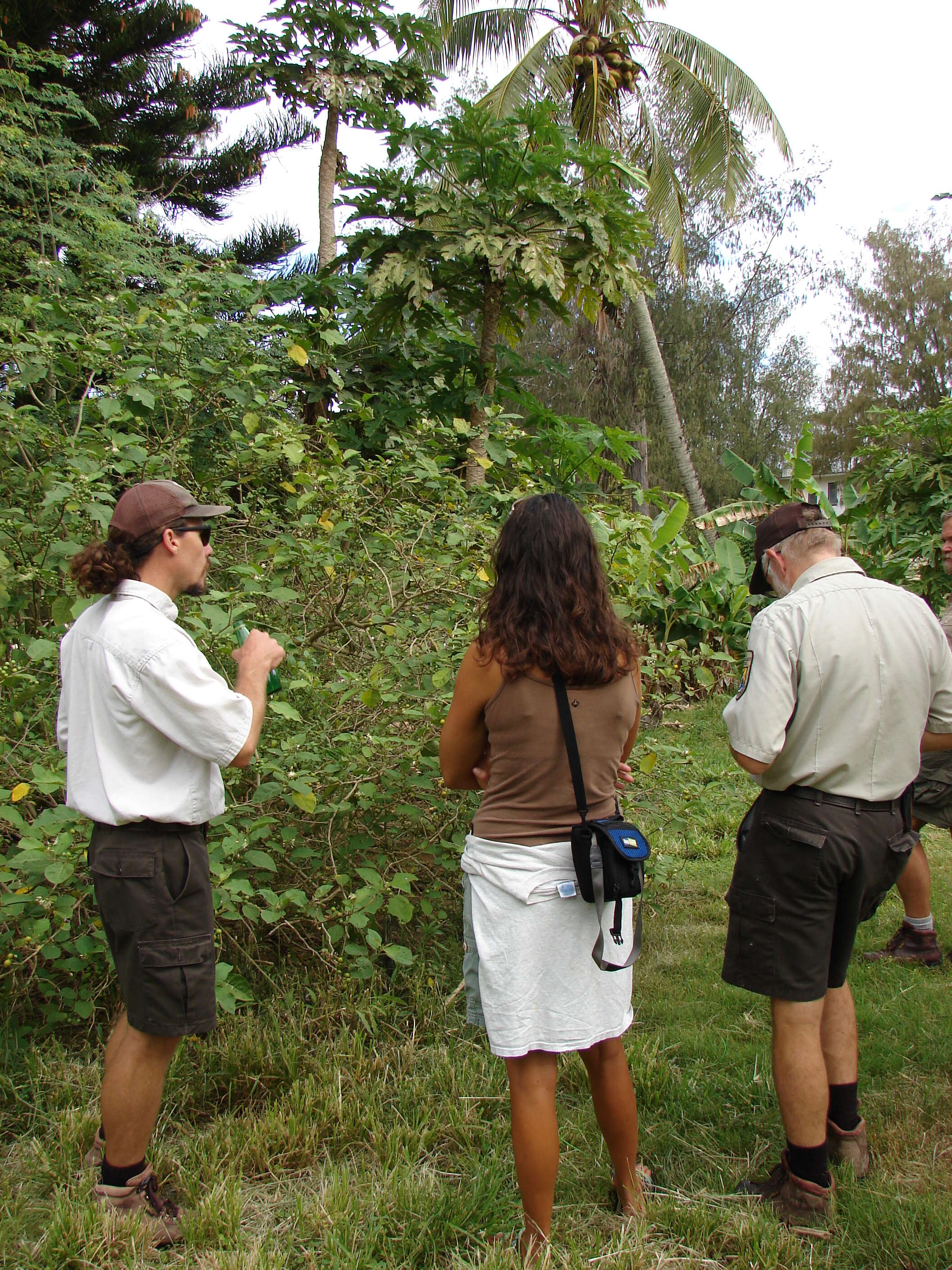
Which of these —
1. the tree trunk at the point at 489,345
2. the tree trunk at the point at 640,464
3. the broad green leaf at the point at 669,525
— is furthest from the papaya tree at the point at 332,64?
the tree trunk at the point at 640,464

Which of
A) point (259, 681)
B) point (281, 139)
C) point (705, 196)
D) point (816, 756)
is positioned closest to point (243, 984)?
point (259, 681)

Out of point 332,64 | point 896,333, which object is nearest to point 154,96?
point 332,64

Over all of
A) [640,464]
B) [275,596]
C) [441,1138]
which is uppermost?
[640,464]

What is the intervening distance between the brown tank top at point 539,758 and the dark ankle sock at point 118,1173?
1.11 metres

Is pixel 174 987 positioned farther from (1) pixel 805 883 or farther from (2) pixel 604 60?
(2) pixel 604 60

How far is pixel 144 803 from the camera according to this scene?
2150mm

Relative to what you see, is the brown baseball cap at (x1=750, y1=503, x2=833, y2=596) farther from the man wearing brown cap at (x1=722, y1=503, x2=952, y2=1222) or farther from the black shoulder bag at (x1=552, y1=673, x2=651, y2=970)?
the black shoulder bag at (x1=552, y1=673, x2=651, y2=970)

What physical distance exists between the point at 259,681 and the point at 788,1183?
1.76m

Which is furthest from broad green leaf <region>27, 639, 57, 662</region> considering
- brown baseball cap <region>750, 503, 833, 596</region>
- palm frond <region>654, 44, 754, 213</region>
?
palm frond <region>654, 44, 754, 213</region>

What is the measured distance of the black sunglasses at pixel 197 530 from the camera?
231cm

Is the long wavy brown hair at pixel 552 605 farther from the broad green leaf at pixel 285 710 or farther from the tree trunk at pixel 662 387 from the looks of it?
the tree trunk at pixel 662 387

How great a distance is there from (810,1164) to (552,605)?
1495mm

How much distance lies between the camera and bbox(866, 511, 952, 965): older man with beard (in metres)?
3.63

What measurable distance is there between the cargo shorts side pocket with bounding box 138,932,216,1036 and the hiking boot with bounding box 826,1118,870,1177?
163cm
